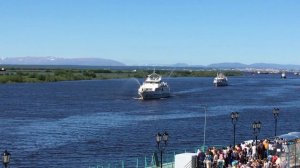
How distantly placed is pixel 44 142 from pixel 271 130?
96.3 ft

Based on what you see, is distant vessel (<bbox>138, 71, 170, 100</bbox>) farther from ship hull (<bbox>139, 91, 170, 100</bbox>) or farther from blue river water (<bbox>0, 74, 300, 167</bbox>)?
blue river water (<bbox>0, 74, 300, 167</bbox>)

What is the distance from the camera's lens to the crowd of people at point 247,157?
97.0ft

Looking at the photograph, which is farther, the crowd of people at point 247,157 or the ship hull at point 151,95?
the ship hull at point 151,95

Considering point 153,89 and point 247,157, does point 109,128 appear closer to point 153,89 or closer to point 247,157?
point 247,157

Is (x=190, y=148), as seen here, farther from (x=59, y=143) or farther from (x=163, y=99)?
(x=163, y=99)

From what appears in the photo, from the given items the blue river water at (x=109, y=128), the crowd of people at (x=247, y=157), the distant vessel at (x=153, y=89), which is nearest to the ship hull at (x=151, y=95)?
the distant vessel at (x=153, y=89)

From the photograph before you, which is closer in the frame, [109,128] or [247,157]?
[247,157]

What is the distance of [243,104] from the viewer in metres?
118

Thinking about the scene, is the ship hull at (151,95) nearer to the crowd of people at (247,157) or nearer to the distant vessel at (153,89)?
the distant vessel at (153,89)

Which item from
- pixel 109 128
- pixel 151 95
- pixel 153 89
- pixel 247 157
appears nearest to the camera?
pixel 247 157

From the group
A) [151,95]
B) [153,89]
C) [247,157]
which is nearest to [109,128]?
[247,157]

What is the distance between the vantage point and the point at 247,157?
33.2m

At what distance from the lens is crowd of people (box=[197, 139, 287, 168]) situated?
97.0 feet

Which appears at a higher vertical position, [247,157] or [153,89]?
[247,157]
